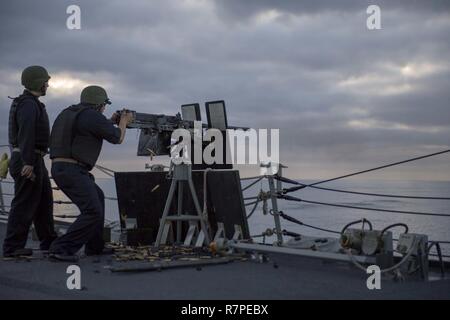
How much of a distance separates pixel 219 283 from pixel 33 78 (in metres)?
2.83

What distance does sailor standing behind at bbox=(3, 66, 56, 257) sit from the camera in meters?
5.45

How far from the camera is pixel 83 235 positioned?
5395 millimetres

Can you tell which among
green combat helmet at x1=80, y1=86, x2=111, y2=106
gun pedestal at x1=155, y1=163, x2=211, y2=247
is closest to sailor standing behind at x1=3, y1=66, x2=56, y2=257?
green combat helmet at x1=80, y1=86, x2=111, y2=106

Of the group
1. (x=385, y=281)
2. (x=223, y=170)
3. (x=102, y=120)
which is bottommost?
(x=385, y=281)

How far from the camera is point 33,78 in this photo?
5.66 metres

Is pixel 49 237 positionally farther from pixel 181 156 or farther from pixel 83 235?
pixel 181 156

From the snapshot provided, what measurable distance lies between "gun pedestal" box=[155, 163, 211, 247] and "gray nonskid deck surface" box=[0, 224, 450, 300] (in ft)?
3.16

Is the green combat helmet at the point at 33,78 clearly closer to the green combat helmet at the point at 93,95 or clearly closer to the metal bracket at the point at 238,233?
the green combat helmet at the point at 93,95

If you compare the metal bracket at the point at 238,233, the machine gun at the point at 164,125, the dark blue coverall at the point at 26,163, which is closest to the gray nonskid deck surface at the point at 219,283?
the dark blue coverall at the point at 26,163

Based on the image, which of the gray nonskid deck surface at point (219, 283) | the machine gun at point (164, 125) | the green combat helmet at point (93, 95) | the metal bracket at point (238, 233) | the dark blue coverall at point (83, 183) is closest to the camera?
the gray nonskid deck surface at point (219, 283)

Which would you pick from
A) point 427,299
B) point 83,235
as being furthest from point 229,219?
point 427,299

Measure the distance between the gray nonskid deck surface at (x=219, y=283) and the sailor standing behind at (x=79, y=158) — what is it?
1.14ft

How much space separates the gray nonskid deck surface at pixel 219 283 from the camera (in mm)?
3654
